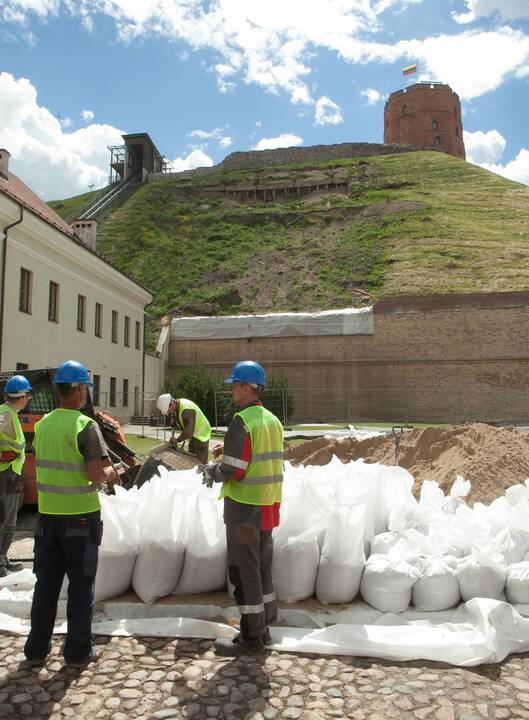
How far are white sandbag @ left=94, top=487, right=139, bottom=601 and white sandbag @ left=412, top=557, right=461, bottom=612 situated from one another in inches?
76.5

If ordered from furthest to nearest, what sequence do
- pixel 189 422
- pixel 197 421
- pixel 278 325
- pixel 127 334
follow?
1. pixel 278 325
2. pixel 127 334
3. pixel 197 421
4. pixel 189 422

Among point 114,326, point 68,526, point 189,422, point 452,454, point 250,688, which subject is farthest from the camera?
point 114,326

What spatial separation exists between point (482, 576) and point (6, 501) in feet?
12.4

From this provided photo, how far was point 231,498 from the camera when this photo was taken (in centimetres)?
351

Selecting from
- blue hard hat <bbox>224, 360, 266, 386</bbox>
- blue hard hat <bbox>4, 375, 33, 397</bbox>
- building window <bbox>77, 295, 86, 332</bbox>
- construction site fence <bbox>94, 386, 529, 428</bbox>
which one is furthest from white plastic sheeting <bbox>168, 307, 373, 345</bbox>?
blue hard hat <bbox>224, 360, 266, 386</bbox>

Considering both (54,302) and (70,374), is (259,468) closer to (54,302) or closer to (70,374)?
(70,374)

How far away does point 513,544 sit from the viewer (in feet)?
13.8

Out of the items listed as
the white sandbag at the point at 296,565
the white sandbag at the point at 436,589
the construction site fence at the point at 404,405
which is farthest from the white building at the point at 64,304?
the white sandbag at the point at 436,589

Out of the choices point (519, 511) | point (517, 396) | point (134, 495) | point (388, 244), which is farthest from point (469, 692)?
point (388, 244)

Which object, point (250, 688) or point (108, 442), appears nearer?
point (250, 688)

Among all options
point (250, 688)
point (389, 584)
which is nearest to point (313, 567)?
point (389, 584)

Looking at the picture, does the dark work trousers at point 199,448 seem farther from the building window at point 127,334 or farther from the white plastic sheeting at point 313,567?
the building window at point 127,334

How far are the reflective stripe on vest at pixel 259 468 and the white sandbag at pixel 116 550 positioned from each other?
93cm

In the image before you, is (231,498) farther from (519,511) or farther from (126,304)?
(126,304)
